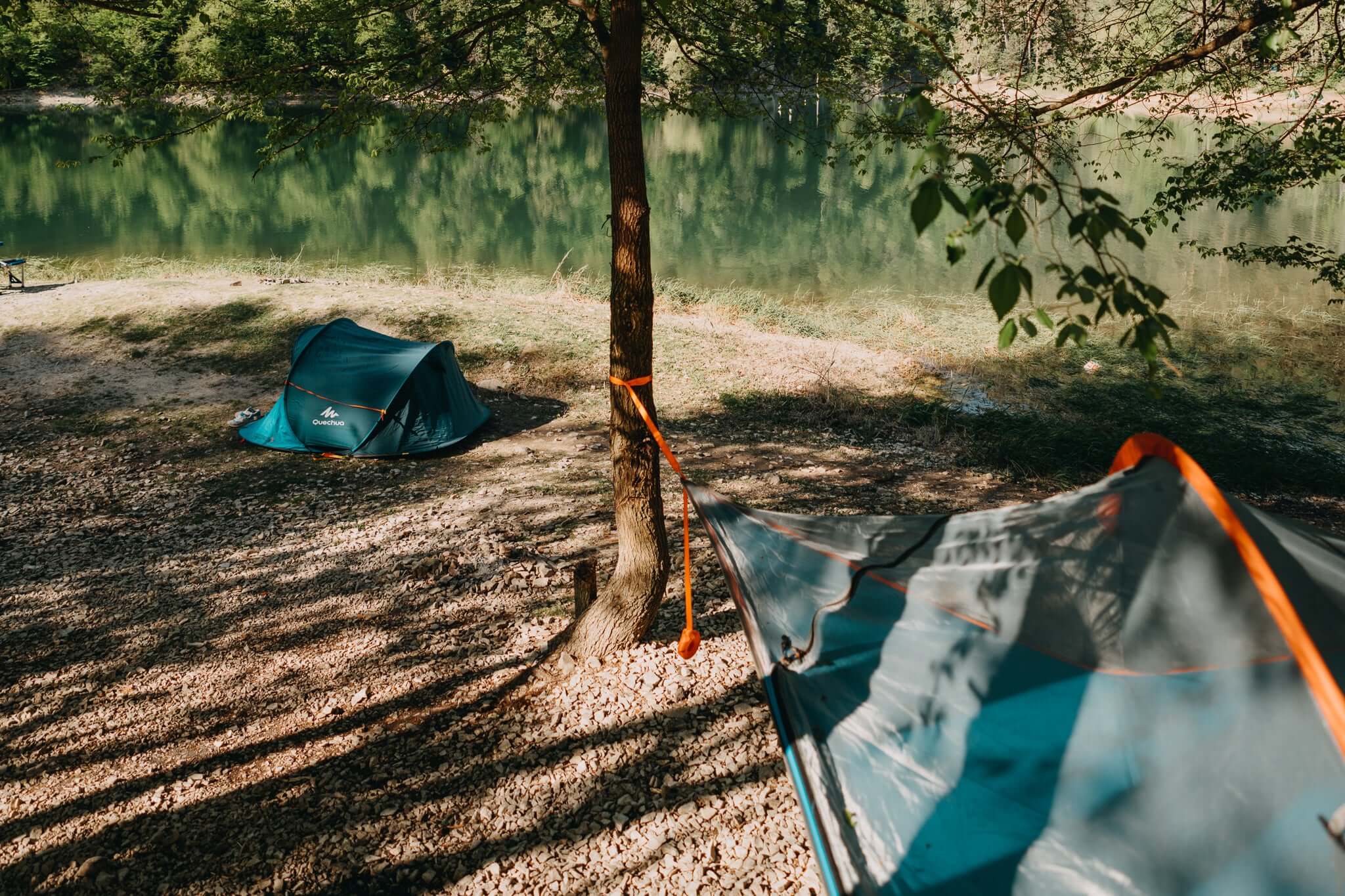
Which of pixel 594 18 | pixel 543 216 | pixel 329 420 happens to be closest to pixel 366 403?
pixel 329 420

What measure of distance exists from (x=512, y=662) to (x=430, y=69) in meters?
4.01

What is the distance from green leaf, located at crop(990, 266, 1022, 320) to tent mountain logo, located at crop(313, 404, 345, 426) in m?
9.19

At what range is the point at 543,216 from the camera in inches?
1080

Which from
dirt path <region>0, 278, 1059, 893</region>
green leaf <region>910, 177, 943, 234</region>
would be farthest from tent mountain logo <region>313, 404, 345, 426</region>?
green leaf <region>910, 177, 943, 234</region>

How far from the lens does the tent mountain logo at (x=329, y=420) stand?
999cm

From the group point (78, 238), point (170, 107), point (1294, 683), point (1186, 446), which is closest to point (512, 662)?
point (1294, 683)

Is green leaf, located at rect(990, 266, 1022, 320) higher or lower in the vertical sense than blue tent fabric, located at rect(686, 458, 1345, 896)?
higher

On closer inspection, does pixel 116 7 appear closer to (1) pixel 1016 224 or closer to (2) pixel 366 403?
(2) pixel 366 403

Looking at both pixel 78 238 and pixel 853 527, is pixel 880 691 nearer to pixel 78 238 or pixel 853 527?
pixel 853 527

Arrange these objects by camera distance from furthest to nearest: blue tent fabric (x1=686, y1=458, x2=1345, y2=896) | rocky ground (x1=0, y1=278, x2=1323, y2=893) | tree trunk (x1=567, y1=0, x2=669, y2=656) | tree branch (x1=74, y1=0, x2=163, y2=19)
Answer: tree branch (x1=74, y1=0, x2=163, y2=19), tree trunk (x1=567, y1=0, x2=669, y2=656), rocky ground (x1=0, y1=278, x2=1323, y2=893), blue tent fabric (x1=686, y1=458, x2=1345, y2=896)

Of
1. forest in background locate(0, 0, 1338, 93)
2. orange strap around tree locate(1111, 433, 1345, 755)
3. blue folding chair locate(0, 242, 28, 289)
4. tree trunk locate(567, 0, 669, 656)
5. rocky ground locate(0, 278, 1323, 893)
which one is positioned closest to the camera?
orange strap around tree locate(1111, 433, 1345, 755)

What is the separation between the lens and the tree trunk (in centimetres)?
453

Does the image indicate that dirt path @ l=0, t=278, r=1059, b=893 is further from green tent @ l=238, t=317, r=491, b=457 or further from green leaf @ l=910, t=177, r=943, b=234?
green leaf @ l=910, t=177, r=943, b=234

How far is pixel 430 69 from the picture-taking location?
5996 mm
